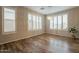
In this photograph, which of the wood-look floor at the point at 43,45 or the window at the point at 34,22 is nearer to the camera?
the wood-look floor at the point at 43,45

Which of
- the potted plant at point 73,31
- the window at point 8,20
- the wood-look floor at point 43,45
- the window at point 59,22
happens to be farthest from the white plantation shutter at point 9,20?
the potted plant at point 73,31

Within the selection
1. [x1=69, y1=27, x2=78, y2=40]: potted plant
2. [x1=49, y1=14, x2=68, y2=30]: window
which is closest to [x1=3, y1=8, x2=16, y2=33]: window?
[x1=49, y1=14, x2=68, y2=30]: window

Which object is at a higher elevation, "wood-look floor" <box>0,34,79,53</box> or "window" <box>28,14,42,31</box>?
"window" <box>28,14,42,31</box>

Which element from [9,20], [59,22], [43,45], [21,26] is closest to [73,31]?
[59,22]

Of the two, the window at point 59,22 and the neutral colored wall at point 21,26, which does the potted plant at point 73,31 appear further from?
the neutral colored wall at point 21,26

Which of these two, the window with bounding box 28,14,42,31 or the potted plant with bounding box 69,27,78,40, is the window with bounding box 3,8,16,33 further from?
the potted plant with bounding box 69,27,78,40

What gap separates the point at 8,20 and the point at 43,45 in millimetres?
923

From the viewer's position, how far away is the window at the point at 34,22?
5.88 feet

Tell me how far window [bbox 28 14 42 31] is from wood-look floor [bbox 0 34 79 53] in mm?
233

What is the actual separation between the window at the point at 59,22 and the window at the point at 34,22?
26 cm

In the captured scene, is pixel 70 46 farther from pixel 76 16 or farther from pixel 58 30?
pixel 76 16

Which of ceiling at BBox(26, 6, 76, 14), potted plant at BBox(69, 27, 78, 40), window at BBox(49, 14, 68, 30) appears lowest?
potted plant at BBox(69, 27, 78, 40)

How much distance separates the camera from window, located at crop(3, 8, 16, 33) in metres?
1.66
